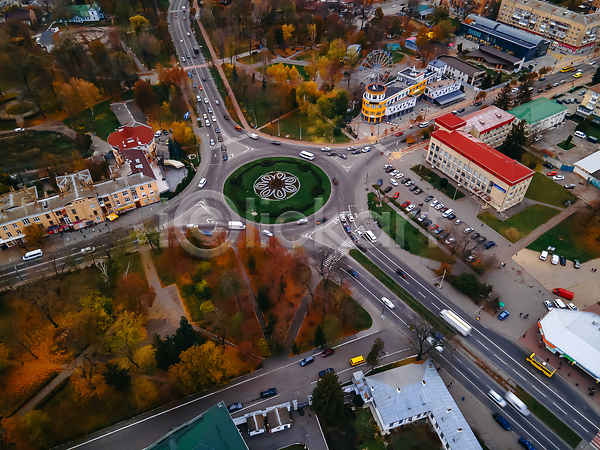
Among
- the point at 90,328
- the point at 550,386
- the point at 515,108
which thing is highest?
the point at 515,108

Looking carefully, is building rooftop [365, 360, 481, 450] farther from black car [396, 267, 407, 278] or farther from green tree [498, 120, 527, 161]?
green tree [498, 120, 527, 161]

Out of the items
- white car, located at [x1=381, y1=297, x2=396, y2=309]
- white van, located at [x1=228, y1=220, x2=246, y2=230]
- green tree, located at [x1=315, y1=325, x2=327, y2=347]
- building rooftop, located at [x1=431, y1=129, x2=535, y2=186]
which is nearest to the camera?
green tree, located at [x1=315, y1=325, x2=327, y2=347]

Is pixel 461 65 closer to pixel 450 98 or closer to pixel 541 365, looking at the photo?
pixel 450 98

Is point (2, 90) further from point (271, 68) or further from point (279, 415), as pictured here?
point (279, 415)

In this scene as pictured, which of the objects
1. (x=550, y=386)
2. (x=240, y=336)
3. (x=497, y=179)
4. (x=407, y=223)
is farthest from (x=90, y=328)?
(x=497, y=179)

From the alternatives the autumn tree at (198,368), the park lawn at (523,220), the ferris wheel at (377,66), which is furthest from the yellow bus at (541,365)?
the ferris wheel at (377,66)

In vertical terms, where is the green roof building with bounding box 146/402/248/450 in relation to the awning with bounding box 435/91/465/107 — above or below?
below

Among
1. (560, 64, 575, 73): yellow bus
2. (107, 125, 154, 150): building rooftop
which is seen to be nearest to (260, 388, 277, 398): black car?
(107, 125, 154, 150): building rooftop

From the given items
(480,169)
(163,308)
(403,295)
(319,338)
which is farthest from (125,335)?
(480,169)
